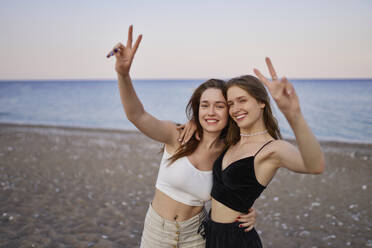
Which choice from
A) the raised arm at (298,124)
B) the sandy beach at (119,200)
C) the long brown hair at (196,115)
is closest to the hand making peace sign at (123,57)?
the long brown hair at (196,115)

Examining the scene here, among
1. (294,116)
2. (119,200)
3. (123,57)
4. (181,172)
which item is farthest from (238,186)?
(119,200)

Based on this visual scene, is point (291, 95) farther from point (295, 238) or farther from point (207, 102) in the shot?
point (295, 238)

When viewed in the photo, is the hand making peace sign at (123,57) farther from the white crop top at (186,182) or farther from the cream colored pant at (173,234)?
the cream colored pant at (173,234)

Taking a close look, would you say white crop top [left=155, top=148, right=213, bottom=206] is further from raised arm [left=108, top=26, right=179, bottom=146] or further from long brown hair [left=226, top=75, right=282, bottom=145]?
long brown hair [left=226, top=75, right=282, bottom=145]

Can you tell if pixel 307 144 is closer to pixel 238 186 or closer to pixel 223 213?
pixel 238 186

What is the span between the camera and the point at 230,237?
2.69 m

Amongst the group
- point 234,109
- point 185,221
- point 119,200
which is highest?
point 234,109

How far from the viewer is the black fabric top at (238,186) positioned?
101 inches

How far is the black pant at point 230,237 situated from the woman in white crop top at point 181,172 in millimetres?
102

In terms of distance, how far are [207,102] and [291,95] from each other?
1345 millimetres

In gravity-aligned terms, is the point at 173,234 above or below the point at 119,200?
above

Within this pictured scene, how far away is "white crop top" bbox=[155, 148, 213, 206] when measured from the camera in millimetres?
2918

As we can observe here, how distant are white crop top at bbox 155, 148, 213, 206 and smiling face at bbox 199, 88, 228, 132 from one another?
1.48 feet

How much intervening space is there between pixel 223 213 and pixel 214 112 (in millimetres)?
1036
